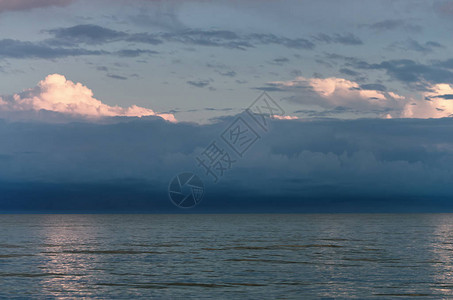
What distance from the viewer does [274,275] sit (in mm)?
50781

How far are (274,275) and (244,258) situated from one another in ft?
56.3

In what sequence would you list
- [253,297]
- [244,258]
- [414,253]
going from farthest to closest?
[414,253] → [244,258] → [253,297]

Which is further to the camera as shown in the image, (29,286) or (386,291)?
(29,286)

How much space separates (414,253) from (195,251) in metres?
31.1

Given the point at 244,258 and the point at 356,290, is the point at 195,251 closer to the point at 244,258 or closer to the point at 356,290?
the point at 244,258

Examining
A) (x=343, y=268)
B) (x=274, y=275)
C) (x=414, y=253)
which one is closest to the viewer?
(x=274, y=275)

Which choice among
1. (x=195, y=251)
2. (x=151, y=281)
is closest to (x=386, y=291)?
(x=151, y=281)

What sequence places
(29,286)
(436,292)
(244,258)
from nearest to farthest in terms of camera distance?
(436,292) → (29,286) → (244,258)

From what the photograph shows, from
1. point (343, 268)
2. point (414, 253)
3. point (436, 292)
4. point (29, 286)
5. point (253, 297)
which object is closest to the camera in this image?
point (253, 297)

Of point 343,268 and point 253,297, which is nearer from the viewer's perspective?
point 253,297

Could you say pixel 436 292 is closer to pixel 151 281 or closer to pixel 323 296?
pixel 323 296

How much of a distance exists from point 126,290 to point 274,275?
15.0m

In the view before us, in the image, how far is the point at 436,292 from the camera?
41.5 meters

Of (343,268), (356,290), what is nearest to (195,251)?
(343,268)
